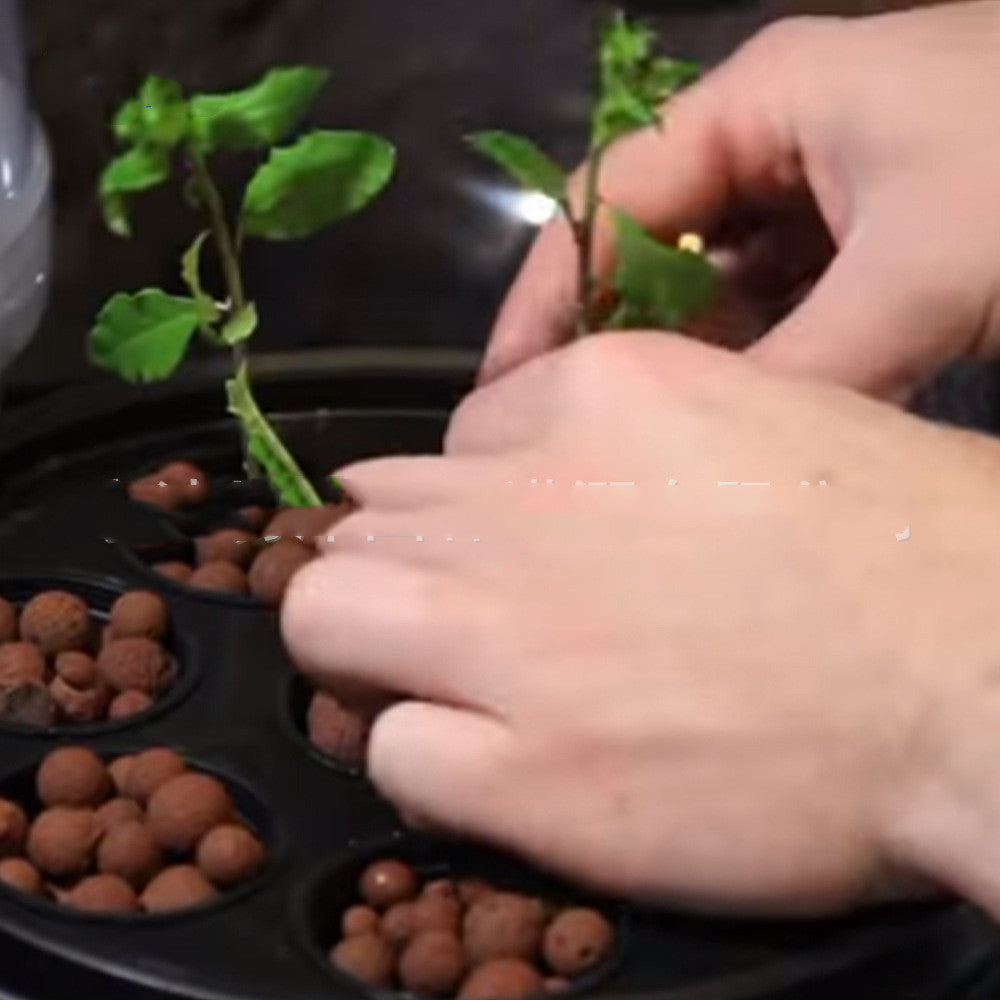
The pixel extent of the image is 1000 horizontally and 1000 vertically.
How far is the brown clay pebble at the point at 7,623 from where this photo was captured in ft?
1.82

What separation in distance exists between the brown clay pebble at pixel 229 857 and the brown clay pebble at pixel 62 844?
3 centimetres

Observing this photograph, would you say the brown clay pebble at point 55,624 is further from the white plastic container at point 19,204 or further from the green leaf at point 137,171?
the white plastic container at point 19,204

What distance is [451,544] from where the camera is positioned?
0.48 meters

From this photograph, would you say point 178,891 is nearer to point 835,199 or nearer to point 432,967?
point 432,967

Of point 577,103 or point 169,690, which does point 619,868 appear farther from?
point 577,103

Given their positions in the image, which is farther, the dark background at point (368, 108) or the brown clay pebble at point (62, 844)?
the dark background at point (368, 108)

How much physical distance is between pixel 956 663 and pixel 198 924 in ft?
0.53

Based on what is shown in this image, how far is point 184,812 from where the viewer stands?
0.48 meters

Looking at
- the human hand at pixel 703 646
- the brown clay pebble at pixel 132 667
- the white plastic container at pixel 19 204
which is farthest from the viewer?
the white plastic container at pixel 19 204

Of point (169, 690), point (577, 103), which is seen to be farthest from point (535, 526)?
point (577, 103)

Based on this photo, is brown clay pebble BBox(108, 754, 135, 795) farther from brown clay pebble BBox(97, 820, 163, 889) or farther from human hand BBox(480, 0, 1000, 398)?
human hand BBox(480, 0, 1000, 398)

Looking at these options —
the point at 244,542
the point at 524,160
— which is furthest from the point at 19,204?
the point at 524,160

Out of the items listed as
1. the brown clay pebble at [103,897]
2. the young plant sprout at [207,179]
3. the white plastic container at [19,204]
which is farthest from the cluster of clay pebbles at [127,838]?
the white plastic container at [19,204]

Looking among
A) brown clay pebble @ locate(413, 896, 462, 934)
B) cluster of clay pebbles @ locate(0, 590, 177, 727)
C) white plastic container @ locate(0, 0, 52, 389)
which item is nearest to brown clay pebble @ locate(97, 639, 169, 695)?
cluster of clay pebbles @ locate(0, 590, 177, 727)
